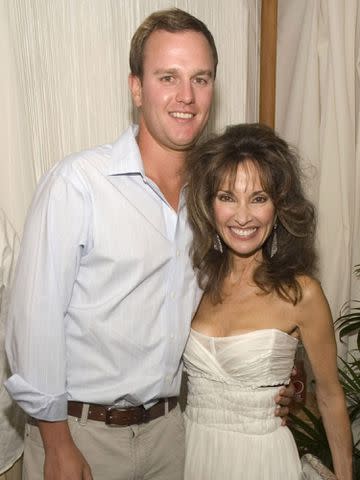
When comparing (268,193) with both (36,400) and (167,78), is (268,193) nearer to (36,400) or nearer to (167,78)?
(167,78)

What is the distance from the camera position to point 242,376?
1.63 meters

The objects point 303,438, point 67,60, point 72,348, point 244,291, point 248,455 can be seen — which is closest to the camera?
point 72,348

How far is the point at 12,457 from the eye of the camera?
1.77 meters

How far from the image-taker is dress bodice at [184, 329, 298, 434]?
5.29 ft

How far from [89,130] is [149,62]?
452 millimetres

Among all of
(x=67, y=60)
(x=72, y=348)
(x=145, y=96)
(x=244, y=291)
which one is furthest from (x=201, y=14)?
(x=72, y=348)

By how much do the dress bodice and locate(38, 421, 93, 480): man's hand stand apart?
38 cm

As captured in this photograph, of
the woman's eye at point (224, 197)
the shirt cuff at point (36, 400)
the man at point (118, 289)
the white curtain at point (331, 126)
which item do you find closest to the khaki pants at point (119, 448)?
the man at point (118, 289)

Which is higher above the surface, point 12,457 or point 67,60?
point 67,60

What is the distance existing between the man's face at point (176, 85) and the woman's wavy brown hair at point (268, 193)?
0.11m

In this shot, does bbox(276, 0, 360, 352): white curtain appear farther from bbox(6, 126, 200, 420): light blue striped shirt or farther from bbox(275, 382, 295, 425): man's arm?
bbox(6, 126, 200, 420): light blue striped shirt

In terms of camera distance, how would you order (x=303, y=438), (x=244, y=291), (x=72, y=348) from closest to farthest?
1. (x=72, y=348)
2. (x=244, y=291)
3. (x=303, y=438)

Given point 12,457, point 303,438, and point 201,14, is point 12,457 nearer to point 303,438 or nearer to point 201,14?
point 303,438

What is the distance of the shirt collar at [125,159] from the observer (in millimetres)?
1515
